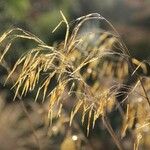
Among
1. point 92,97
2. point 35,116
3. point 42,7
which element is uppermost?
point 92,97

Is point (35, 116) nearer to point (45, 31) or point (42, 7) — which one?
point (45, 31)

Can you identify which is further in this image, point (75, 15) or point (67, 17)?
point (75, 15)

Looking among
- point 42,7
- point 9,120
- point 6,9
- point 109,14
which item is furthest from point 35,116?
point 109,14

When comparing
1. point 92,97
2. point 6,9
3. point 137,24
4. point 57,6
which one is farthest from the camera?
point 137,24

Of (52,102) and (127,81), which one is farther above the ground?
(52,102)

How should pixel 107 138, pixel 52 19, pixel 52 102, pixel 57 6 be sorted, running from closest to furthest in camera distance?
pixel 52 102, pixel 107 138, pixel 52 19, pixel 57 6

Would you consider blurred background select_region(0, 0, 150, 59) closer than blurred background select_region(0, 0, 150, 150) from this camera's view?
No

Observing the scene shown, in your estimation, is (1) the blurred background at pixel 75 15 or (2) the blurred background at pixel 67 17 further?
(1) the blurred background at pixel 75 15

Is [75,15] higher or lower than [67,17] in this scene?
lower
